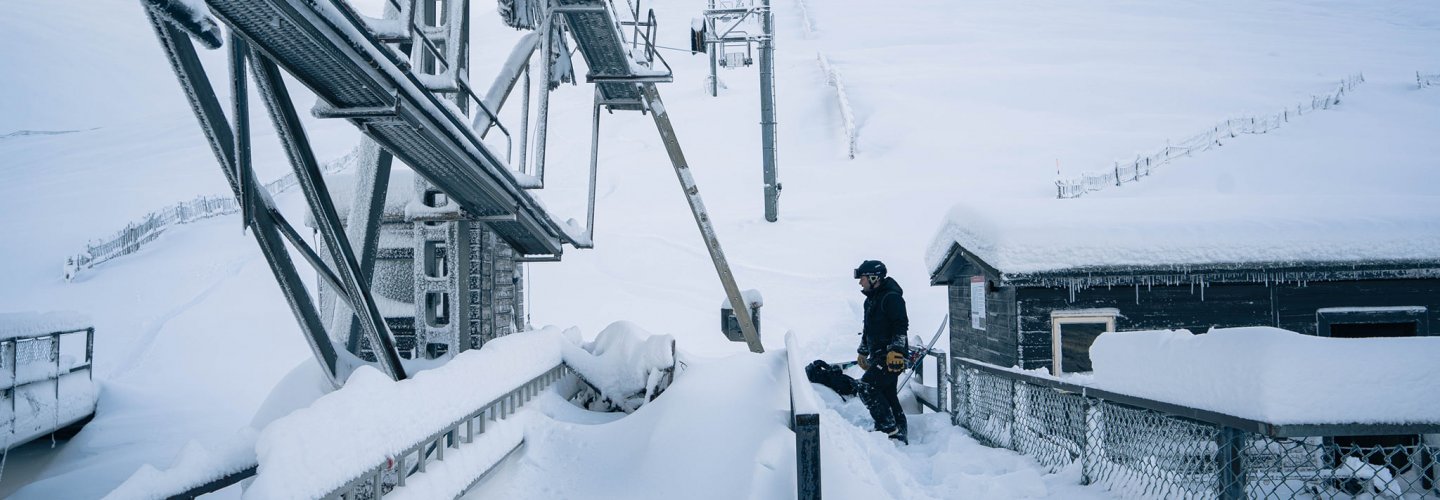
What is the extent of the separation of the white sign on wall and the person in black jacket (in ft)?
10.1

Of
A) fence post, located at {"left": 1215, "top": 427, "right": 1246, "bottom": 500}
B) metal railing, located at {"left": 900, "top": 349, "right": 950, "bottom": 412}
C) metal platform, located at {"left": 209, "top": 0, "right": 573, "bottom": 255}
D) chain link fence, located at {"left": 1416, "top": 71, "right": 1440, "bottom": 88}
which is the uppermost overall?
chain link fence, located at {"left": 1416, "top": 71, "right": 1440, "bottom": 88}

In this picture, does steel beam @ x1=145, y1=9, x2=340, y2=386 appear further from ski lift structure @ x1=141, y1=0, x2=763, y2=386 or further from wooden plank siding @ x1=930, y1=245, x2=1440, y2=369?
wooden plank siding @ x1=930, y1=245, x2=1440, y2=369

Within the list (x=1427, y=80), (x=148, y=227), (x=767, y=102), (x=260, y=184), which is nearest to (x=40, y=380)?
(x=260, y=184)

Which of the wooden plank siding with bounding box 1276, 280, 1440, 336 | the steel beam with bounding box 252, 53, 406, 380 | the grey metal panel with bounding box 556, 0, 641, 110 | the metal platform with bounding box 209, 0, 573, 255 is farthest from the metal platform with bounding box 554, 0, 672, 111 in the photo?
the wooden plank siding with bounding box 1276, 280, 1440, 336

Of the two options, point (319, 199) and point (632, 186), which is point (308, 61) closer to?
point (319, 199)

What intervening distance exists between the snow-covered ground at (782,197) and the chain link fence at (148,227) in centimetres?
62

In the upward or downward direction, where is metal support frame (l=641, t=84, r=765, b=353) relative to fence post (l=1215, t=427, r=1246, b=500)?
upward

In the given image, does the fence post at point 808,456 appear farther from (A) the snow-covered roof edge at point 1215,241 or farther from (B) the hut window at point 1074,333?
(B) the hut window at point 1074,333

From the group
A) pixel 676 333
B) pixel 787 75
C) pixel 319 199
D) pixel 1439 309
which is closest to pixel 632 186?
pixel 676 333

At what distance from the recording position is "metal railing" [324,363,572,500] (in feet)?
9.80

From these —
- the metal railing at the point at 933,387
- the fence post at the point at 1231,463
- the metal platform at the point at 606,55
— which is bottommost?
the metal railing at the point at 933,387

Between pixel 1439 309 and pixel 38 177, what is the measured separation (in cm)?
4455

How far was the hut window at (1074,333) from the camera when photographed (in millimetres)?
9672

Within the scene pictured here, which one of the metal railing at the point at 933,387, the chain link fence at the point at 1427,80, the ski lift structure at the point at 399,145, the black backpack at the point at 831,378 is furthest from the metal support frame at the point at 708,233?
the chain link fence at the point at 1427,80
